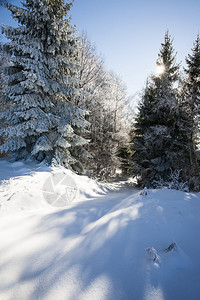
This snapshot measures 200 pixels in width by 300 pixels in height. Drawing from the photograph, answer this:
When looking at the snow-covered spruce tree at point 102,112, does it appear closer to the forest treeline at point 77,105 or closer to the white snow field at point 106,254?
the forest treeline at point 77,105

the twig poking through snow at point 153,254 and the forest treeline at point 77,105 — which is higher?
the forest treeline at point 77,105

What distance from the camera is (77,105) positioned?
830 centimetres

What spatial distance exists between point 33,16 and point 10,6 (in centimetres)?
104

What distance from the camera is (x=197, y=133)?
27.4 ft

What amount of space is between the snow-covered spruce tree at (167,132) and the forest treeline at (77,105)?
0.18ft

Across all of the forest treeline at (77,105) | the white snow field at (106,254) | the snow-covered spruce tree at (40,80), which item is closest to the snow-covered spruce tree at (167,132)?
the forest treeline at (77,105)

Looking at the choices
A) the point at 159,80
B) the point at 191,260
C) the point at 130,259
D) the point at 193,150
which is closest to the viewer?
the point at 191,260

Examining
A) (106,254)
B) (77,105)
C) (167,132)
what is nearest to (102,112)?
(77,105)

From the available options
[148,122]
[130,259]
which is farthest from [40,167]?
[148,122]

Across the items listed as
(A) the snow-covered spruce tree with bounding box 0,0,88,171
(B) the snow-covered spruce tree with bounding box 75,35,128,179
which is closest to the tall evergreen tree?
(B) the snow-covered spruce tree with bounding box 75,35,128,179

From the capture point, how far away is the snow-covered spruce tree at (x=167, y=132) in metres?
8.30

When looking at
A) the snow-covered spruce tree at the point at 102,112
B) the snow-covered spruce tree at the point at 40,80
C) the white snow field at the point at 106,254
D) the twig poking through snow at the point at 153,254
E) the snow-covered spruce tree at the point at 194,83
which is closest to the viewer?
the white snow field at the point at 106,254

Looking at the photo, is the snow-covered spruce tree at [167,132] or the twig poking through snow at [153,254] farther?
the snow-covered spruce tree at [167,132]

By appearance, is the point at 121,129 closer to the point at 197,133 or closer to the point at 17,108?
the point at 197,133
